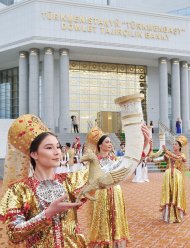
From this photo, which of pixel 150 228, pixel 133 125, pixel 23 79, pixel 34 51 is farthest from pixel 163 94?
pixel 133 125

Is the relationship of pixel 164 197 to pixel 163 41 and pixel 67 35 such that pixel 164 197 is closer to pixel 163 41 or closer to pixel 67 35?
pixel 67 35

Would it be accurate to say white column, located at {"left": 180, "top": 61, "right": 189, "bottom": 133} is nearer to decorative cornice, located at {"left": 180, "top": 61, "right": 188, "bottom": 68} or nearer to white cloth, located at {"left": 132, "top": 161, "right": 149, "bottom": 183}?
decorative cornice, located at {"left": 180, "top": 61, "right": 188, "bottom": 68}

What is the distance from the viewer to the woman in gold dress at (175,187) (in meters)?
6.93

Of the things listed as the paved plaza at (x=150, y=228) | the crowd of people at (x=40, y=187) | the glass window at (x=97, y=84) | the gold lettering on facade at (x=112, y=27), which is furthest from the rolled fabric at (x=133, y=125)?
the glass window at (x=97, y=84)

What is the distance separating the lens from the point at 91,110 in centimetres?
2516

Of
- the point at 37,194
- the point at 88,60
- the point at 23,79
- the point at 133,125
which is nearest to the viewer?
the point at 133,125

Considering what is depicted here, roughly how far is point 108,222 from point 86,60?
21053 millimetres

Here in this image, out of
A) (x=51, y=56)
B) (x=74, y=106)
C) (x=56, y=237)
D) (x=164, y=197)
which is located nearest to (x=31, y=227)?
(x=56, y=237)

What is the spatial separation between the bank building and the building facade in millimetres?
59

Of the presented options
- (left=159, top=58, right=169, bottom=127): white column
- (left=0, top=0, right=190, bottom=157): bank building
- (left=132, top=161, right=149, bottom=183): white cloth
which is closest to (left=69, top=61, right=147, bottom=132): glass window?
(left=0, top=0, right=190, bottom=157): bank building

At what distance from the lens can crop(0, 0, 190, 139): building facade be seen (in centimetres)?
2147

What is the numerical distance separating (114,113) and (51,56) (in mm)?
6365

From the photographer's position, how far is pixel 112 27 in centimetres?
2266

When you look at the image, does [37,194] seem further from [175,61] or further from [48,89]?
[175,61]
